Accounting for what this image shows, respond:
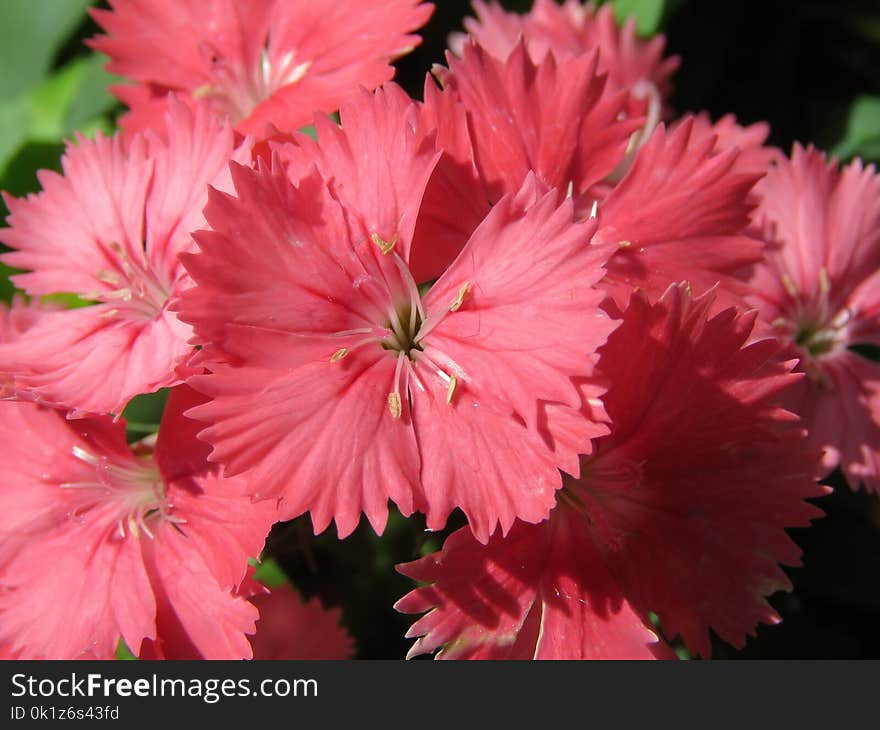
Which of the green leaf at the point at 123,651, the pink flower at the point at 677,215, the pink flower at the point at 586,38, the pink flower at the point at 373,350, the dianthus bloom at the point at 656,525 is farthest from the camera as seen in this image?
the pink flower at the point at 586,38

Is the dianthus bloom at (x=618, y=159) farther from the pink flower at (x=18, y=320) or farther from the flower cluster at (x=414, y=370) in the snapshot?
the pink flower at (x=18, y=320)

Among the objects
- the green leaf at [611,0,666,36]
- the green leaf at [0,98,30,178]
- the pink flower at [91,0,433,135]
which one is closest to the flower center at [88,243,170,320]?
the pink flower at [91,0,433,135]

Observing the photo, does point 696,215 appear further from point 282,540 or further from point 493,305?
point 282,540

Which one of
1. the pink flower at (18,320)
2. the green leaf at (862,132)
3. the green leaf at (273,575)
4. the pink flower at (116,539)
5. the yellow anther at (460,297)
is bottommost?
the green leaf at (273,575)

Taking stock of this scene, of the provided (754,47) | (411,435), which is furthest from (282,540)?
(754,47)

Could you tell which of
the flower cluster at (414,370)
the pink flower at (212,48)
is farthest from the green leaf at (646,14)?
the flower cluster at (414,370)

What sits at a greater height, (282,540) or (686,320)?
(686,320)

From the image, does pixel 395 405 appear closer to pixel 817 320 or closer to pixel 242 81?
pixel 242 81
